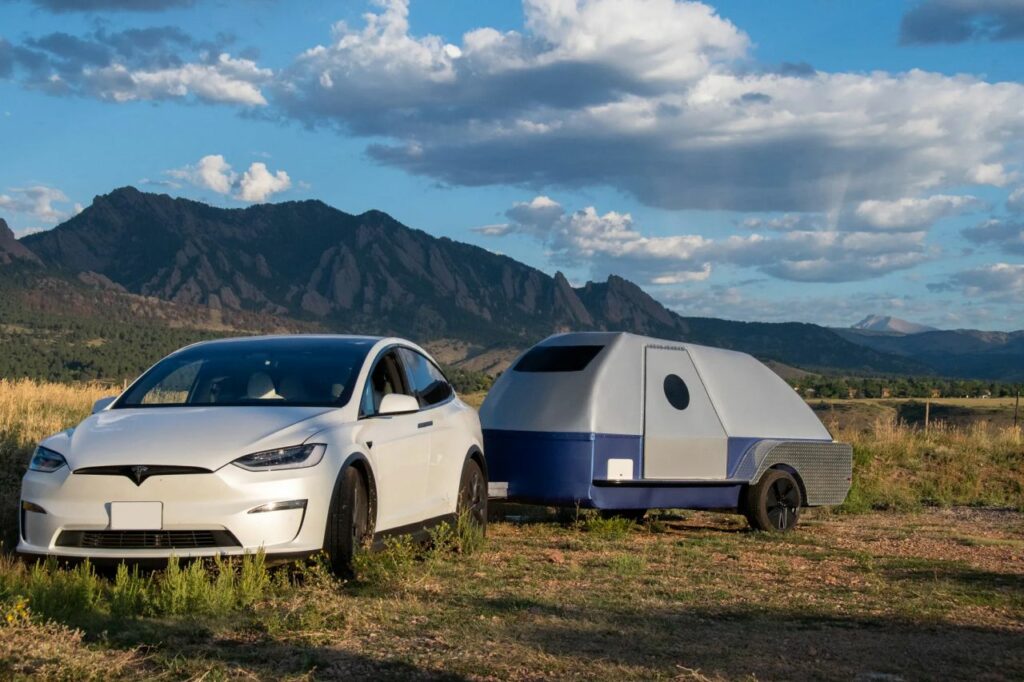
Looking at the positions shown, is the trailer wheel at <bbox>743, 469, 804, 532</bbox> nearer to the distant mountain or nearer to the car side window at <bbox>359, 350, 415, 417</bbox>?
the car side window at <bbox>359, 350, 415, 417</bbox>

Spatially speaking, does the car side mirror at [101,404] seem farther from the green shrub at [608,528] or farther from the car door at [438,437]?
the green shrub at [608,528]

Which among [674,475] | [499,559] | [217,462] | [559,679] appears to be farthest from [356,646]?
[674,475]

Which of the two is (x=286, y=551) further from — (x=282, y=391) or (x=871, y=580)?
(x=871, y=580)

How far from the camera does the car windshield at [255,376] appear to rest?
26.6 feet

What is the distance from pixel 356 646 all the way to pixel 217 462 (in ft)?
5.54

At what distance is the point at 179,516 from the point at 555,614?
2.20 m

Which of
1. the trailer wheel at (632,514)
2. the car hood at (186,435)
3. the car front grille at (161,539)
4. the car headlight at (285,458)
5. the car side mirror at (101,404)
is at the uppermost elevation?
the car side mirror at (101,404)

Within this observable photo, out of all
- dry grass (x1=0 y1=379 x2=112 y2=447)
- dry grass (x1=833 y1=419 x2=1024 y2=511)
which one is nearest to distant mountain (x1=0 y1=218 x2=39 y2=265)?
dry grass (x1=0 y1=379 x2=112 y2=447)

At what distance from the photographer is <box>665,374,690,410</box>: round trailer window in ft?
35.5

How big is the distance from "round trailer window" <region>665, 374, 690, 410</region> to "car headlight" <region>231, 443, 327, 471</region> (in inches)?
175

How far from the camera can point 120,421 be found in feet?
24.6

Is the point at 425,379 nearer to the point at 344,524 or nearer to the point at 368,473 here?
the point at 368,473

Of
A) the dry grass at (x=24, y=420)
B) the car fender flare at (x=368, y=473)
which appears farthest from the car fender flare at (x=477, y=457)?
the dry grass at (x=24, y=420)

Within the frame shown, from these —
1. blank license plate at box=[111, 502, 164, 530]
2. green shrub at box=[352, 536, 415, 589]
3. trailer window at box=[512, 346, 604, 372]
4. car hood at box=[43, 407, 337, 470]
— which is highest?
trailer window at box=[512, 346, 604, 372]
